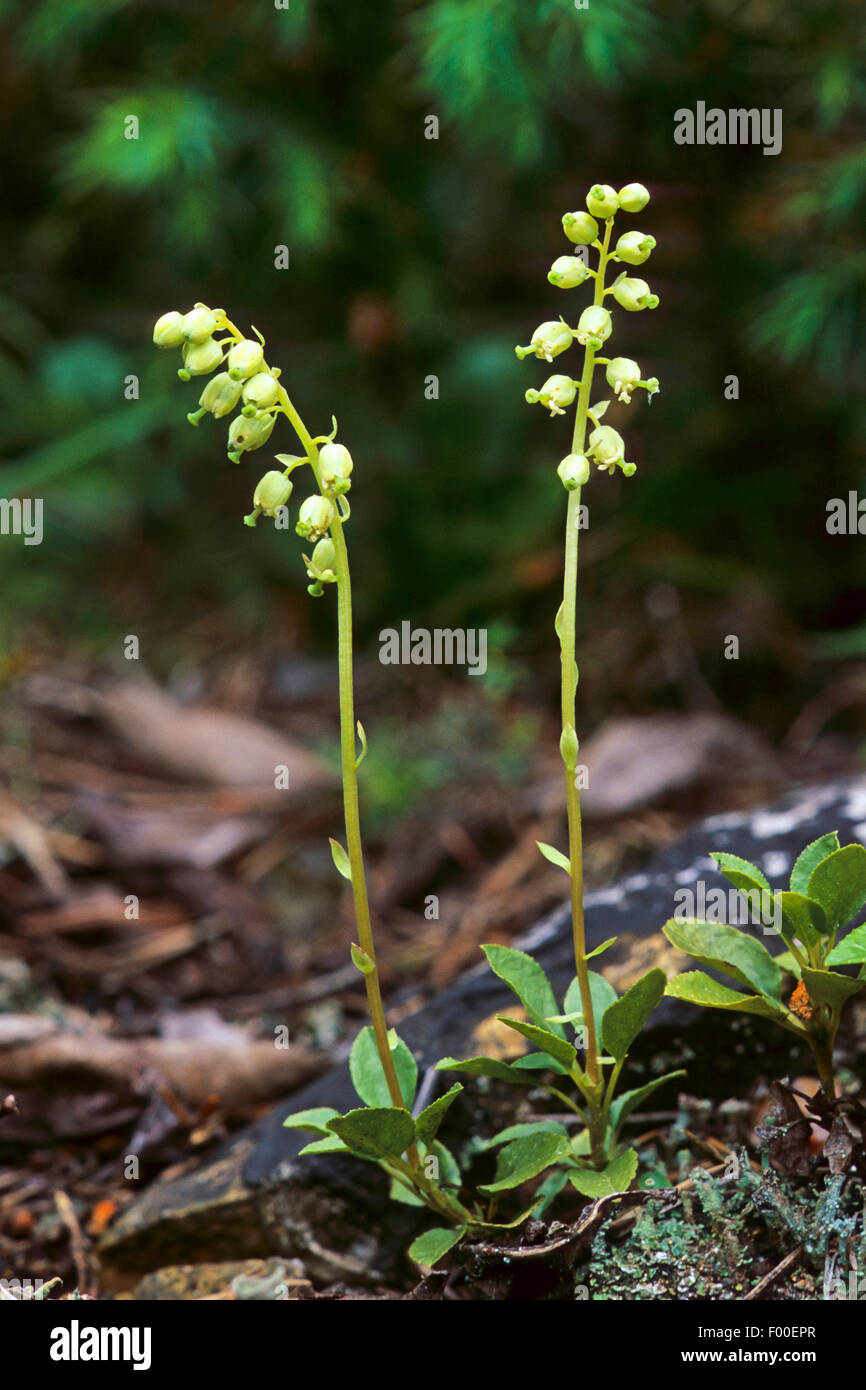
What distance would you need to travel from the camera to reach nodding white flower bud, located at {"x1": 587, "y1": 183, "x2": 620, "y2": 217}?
4.34 ft

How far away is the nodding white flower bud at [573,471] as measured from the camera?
1.33 metres

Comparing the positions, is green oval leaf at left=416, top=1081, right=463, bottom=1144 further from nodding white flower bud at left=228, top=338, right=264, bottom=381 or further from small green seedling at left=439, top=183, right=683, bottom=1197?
nodding white flower bud at left=228, top=338, right=264, bottom=381

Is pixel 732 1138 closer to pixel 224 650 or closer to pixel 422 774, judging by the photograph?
pixel 422 774

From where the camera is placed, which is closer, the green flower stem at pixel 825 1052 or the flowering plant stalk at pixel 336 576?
the flowering plant stalk at pixel 336 576

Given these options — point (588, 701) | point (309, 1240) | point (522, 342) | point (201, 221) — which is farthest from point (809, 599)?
point (309, 1240)

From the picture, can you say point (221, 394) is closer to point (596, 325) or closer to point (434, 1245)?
point (596, 325)

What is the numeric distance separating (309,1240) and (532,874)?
3.56ft

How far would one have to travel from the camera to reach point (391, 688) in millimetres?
3400

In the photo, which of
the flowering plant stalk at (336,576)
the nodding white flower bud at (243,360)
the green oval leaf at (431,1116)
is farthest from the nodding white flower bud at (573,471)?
the green oval leaf at (431,1116)

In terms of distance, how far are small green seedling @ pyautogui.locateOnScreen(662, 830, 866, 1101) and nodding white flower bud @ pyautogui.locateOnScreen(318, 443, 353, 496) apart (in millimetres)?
641

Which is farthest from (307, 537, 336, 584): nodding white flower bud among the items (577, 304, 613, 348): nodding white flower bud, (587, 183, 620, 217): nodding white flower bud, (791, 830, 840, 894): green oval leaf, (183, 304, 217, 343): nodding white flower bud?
(791, 830, 840, 894): green oval leaf

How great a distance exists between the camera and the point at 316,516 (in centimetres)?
134

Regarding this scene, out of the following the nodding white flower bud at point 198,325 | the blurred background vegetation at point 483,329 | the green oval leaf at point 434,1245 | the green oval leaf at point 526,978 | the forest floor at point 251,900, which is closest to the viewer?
the nodding white flower bud at point 198,325

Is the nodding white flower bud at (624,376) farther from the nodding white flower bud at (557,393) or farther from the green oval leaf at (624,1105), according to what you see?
the green oval leaf at (624,1105)
